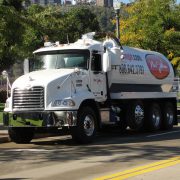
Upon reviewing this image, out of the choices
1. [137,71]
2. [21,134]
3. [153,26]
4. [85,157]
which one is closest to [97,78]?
[137,71]

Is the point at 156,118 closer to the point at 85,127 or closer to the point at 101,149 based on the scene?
the point at 85,127

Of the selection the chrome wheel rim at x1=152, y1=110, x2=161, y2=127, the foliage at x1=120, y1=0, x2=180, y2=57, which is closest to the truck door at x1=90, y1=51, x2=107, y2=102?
the chrome wheel rim at x1=152, y1=110, x2=161, y2=127

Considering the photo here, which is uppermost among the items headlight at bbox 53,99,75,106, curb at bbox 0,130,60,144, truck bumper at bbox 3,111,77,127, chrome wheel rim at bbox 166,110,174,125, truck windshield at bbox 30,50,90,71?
truck windshield at bbox 30,50,90,71

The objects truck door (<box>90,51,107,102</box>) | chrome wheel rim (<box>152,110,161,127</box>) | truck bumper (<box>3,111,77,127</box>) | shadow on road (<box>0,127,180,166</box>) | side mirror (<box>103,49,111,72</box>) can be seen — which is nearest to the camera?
shadow on road (<box>0,127,180,166</box>)

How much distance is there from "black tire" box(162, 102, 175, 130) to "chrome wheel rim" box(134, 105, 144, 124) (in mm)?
1827

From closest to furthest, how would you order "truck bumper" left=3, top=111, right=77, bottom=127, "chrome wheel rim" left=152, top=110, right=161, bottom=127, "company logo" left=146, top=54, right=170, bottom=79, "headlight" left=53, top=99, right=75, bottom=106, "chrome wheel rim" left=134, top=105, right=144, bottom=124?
"truck bumper" left=3, top=111, right=77, bottom=127 → "headlight" left=53, top=99, right=75, bottom=106 → "chrome wheel rim" left=134, top=105, right=144, bottom=124 → "chrome wheel rim" left=152, top=110, right=161, bottom=127 → "company logo" left=146, top=54, right=170, bottom=79

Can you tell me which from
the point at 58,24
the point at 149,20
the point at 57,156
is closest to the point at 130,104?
the point at 57,156

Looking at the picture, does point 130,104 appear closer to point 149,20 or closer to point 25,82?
point 25,82

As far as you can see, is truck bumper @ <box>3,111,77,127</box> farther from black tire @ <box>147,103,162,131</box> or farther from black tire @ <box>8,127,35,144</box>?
black tire @ <box>147,103,162,131</box>

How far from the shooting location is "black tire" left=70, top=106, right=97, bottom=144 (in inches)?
589

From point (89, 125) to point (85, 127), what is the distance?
0.25m

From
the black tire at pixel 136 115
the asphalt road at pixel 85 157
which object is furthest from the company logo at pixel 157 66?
the asphalt road at pixel 85 157

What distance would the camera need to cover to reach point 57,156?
40.4 ft

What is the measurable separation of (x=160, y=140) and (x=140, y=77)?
4.03m
